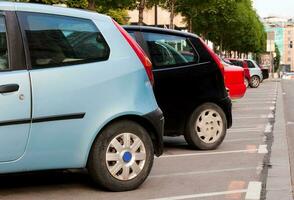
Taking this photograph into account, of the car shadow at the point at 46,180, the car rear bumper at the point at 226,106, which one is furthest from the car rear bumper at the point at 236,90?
the car shadow at the point at 46,180

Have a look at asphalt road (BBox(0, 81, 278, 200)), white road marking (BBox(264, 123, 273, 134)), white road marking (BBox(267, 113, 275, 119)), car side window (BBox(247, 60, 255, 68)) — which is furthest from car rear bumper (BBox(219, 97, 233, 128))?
car side window (BBox(247, 60, 255, 68))

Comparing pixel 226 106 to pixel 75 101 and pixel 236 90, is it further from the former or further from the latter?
pixel 236 90

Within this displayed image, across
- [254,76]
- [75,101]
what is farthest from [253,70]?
[75,101]

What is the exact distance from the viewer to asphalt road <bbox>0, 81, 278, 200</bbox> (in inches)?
236

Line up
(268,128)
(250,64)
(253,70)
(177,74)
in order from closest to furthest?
(177,74) < (268,128) < (253,70) < (250,64)

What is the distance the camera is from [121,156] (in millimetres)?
5938

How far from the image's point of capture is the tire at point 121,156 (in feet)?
19.2

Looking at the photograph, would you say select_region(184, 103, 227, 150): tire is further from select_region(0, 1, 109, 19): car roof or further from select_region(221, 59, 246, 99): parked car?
select_region(221, 59, 246, 99): parked car

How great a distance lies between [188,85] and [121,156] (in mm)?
2826

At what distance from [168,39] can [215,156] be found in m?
1.71

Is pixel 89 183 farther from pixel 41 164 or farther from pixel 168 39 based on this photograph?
pixel 168 39

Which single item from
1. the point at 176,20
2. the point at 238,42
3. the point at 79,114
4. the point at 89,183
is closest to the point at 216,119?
the point at 89,183

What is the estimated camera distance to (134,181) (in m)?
6.06

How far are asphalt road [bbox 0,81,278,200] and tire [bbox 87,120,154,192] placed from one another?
0.43 feet
